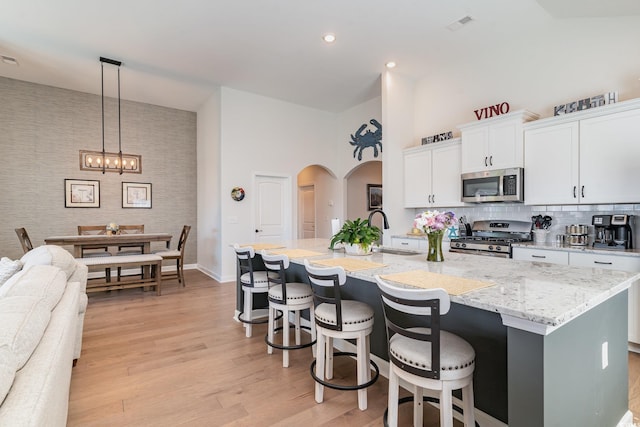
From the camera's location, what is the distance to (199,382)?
2371 millimetres

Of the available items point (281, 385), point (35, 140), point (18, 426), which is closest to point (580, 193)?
point (281, 385)

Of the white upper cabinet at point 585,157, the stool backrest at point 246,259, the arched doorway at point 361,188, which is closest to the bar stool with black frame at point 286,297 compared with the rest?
the stool backrest at point 246,259

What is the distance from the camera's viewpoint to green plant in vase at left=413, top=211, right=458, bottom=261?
7.37ft

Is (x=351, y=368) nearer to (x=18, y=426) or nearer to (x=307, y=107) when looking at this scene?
(x=18, y=426)

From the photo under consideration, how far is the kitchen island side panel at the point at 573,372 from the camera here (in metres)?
1.21

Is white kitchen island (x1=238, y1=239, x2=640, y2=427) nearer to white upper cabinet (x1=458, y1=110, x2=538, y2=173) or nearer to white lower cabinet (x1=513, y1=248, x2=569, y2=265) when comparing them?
white lower cabinet (x1=513, y1=248, x2=569, y2=265)

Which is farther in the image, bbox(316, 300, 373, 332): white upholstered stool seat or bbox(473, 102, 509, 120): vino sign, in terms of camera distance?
bbox(473, 102, 509, 120): vino sign

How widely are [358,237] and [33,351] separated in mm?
2084

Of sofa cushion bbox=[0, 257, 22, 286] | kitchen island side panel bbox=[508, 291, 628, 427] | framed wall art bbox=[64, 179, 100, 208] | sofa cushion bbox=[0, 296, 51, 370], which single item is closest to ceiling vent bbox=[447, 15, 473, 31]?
kitchen island side panel bbox=[508, 291, 628, 427]

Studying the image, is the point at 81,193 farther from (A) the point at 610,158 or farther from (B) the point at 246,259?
(A) the point at 610,158

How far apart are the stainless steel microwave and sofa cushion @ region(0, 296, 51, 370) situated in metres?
4.35

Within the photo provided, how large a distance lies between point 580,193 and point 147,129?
7.39 metres

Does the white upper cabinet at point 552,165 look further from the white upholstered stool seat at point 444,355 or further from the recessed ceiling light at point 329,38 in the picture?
the white upholstered stool seat at point 444,355

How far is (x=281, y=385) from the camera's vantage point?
2.31 metres
